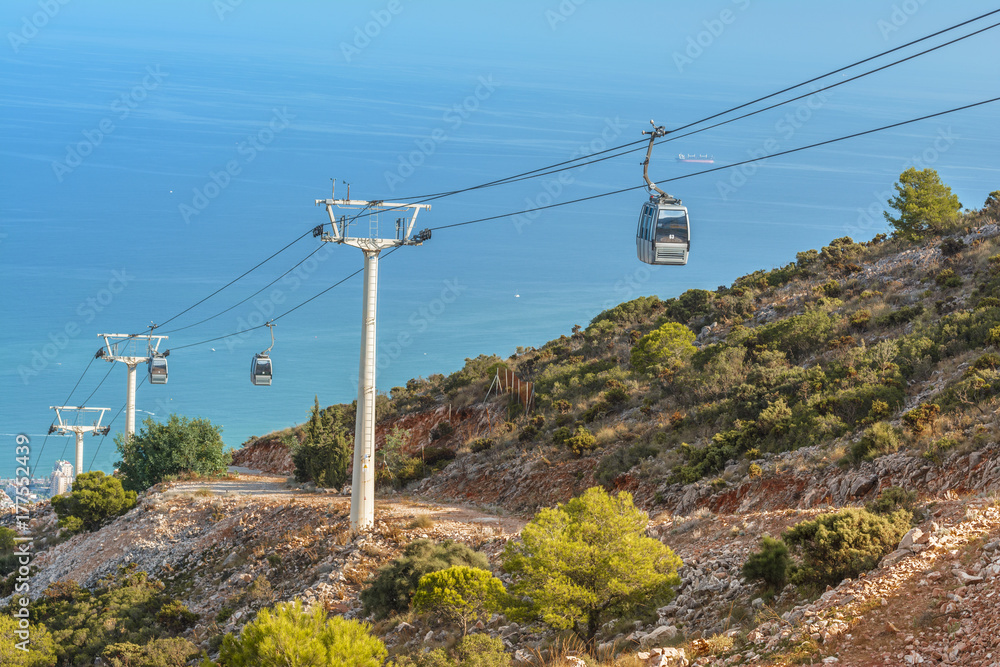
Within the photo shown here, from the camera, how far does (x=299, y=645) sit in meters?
14.5

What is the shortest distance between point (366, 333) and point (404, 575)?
8.51 metres

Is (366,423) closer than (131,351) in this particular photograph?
Yes

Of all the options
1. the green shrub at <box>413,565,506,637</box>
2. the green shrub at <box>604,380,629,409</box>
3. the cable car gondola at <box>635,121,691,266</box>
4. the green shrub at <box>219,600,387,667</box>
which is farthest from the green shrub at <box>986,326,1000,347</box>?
the green shrub at <box>219,600,387,667</box>

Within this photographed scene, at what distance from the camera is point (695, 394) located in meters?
34.3

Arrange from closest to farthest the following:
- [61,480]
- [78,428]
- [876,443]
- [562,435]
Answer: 1. [876,443]
2. [562,435]
3. [61,480]
4. [78,428]

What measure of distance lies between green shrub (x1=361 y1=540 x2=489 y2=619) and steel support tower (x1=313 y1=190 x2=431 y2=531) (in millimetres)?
4679

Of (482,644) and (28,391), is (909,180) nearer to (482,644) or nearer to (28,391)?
(482,644)

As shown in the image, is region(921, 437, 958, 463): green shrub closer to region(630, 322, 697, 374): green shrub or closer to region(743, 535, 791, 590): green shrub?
region(743, 535, 791, 590): green shrub

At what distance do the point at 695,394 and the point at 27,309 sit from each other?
199 metres

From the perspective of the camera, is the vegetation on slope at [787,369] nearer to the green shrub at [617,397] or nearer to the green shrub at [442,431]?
the green shrub at [617,397]

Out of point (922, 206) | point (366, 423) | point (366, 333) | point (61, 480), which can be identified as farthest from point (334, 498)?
point (61, 480)

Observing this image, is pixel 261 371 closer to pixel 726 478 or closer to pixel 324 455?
pixel 324 455

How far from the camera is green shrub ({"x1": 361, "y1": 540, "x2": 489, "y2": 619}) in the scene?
72.8 ft

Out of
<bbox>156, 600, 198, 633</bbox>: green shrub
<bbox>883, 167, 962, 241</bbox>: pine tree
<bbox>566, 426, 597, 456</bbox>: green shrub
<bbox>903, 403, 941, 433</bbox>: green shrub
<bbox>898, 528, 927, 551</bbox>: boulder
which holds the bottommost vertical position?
<bbox>156, 600, 198, 633</bbox>: green shrub
